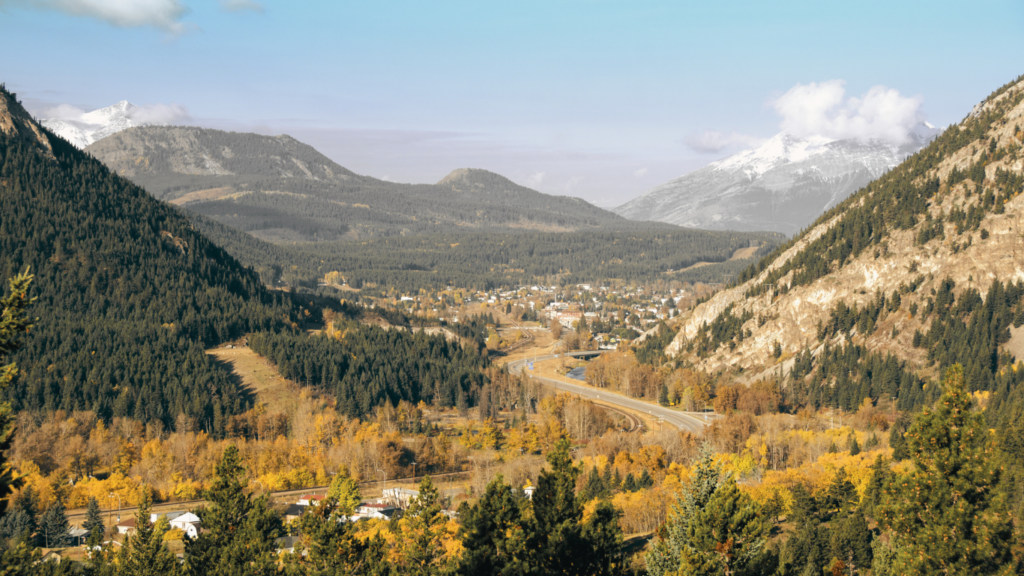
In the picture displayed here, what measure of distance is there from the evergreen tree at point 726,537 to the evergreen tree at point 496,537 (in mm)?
13017

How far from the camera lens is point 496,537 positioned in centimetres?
5016

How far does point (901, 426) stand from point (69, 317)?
19667 centimetres

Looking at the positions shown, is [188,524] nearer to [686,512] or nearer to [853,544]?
[853,544]

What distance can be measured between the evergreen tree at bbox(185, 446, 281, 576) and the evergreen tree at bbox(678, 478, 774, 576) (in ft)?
95.1

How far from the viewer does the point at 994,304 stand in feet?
598

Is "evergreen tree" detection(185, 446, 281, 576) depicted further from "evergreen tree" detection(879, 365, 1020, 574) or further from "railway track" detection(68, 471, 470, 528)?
"railway track" detection(68, 471, 470, 528)

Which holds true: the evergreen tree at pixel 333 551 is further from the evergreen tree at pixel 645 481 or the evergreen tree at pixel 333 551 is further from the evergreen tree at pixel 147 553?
the evergreen tree at pixel 645 481

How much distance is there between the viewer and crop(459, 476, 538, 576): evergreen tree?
49.3 metres

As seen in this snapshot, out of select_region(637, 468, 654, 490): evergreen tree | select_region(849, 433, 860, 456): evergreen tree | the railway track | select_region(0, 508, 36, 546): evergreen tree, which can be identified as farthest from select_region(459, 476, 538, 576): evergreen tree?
select_region(849, 433, 860, 456): evergreen tree

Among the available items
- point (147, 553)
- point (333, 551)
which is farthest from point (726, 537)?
point (147, 553)

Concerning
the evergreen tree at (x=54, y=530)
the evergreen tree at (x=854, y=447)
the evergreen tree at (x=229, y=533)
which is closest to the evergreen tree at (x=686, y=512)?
the evergreen tree at (x=229, y=533)

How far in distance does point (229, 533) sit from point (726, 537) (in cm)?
3437

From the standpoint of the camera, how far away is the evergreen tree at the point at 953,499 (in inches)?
1666

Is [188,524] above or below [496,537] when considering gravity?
below
